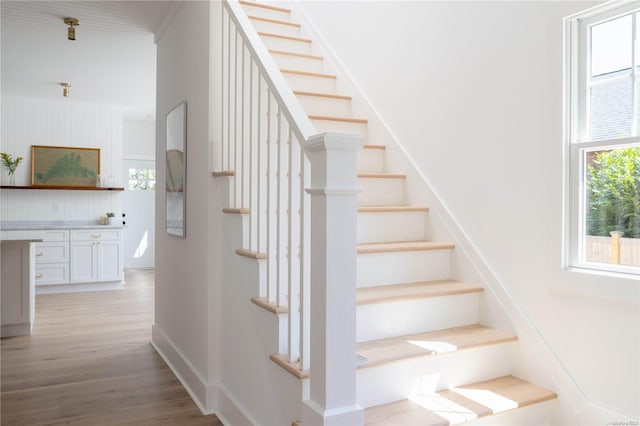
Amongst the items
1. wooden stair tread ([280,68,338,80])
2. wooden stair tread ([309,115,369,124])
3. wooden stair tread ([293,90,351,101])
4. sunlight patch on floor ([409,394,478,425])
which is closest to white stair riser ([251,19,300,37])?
wooden stair tread ([280,68,338,80])

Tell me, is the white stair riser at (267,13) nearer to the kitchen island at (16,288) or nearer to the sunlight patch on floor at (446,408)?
the kitchen island at (16,288)

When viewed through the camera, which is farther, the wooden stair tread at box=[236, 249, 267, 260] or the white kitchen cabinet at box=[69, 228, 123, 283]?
the white kitchen cabinet at box=[69, 228, 123, 283]

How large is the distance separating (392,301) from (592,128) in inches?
45.2

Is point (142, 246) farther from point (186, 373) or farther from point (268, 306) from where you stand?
point (268, 306)

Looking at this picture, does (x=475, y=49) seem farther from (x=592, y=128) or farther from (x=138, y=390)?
(x=138, y=390)

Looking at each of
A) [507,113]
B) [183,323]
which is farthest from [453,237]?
[183,323]

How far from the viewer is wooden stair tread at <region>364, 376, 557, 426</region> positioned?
1852 millimetres

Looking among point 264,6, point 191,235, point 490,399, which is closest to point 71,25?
point 264,6

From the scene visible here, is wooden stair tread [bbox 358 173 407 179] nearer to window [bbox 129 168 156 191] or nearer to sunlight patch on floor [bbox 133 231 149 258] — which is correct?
window [bbox 129 168 156 191]

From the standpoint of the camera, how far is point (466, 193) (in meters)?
2.70

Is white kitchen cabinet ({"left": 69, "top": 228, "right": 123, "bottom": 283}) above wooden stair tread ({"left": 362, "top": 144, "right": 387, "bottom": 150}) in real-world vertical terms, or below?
below

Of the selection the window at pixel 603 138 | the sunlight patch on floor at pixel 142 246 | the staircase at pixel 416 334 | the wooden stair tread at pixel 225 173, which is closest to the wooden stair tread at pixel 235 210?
the staircase at pixel 416 334

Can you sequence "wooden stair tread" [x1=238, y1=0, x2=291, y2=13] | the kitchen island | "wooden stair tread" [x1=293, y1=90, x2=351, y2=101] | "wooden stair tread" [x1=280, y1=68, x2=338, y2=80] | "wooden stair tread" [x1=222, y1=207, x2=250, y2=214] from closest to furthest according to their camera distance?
"wooden stair tread" [x1=222, y1=207, x2=250, y2=214] < "wooden stair tread" [x1=293, y1=90, x2=351, y2=101] < "wooden stair tread" [x1=280, y1=68, x2=338, y2=80] < "wooden stair tread" [x1=238, y1=0, x2=291, y2=13] < the kitchen island

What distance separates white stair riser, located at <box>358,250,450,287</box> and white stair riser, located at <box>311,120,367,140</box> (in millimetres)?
917
